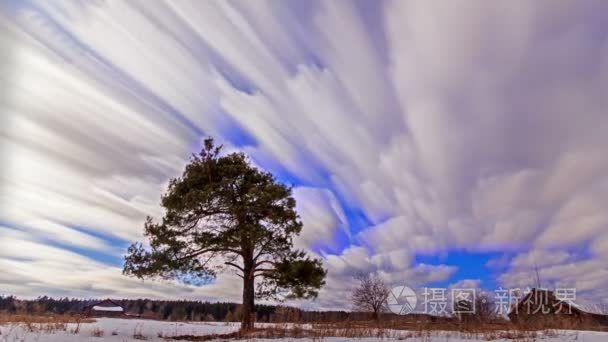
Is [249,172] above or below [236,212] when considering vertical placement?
above

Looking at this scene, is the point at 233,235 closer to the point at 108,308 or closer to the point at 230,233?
the point at 230,233

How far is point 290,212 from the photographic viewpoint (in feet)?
51.4

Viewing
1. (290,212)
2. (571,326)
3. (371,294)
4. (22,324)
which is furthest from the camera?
(371,294)

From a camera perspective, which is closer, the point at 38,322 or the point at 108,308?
the point at 38,322

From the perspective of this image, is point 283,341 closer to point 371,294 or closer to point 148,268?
point 148,268

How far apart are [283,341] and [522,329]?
681 cm

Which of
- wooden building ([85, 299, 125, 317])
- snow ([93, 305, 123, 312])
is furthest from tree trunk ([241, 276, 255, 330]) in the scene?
snow ([93, 305, 123, 312])

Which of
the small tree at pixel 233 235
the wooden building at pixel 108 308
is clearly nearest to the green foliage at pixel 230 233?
the small tree at pixel 233 235

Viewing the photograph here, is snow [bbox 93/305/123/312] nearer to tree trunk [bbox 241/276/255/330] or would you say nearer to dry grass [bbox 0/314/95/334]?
dry grass [bbox 0/314/95/334]

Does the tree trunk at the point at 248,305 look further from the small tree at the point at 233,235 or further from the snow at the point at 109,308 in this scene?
the snow at the point at 109,308

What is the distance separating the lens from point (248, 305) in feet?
49.3

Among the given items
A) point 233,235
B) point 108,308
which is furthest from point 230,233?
point 108,308

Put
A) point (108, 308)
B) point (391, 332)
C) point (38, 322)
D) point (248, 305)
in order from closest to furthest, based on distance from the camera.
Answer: point (391, 332)
point (38, 322)
point (248, 305)
point (108, 308)

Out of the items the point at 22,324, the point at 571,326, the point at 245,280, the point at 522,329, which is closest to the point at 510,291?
the point at 571,326
